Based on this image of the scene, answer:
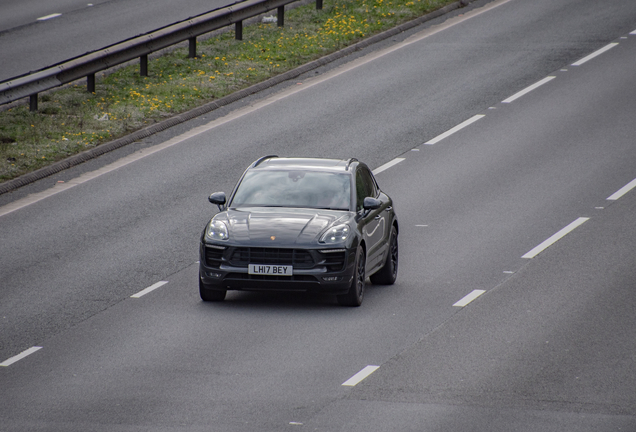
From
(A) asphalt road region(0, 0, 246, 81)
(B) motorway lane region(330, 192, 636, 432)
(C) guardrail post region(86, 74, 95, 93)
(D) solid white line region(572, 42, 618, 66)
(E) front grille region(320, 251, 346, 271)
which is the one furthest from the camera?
(D) solid white line region(572, 42, 618, 66)

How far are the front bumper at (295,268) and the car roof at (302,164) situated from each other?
1804 mm

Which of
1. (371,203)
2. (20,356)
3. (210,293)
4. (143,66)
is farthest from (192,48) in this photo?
(20,356)

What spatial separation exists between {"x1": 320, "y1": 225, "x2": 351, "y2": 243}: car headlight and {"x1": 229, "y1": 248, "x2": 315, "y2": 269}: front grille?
28 cm

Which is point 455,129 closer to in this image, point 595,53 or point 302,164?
point 595,53

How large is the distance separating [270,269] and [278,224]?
569mm

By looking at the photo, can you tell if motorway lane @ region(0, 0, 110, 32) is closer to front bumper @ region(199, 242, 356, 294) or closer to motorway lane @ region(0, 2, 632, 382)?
motorway lane @ region(0, 2, 632, 382)

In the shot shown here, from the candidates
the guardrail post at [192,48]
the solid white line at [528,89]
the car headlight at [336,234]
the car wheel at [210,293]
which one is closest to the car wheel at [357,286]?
the car headlight at [336,234]

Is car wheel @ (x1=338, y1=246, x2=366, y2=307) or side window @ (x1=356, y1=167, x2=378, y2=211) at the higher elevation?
side window @ (x1=356, y1=167, x2=378, y2=211)

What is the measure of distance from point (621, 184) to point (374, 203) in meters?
6.75

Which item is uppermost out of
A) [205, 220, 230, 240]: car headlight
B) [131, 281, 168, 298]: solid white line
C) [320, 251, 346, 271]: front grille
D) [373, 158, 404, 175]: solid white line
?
[205, 220, 230, 240]: car headlight

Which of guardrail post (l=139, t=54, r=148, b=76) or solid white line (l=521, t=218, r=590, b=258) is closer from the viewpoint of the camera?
solid white line (l=521, t=218, r=590, b=258)

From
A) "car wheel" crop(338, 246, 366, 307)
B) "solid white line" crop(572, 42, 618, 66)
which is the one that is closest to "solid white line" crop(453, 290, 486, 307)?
"car wheel" crop(338, 246, 366, 307)

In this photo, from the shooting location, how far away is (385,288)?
1332 cm

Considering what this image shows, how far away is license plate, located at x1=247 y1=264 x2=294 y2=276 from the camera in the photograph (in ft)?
38.8
